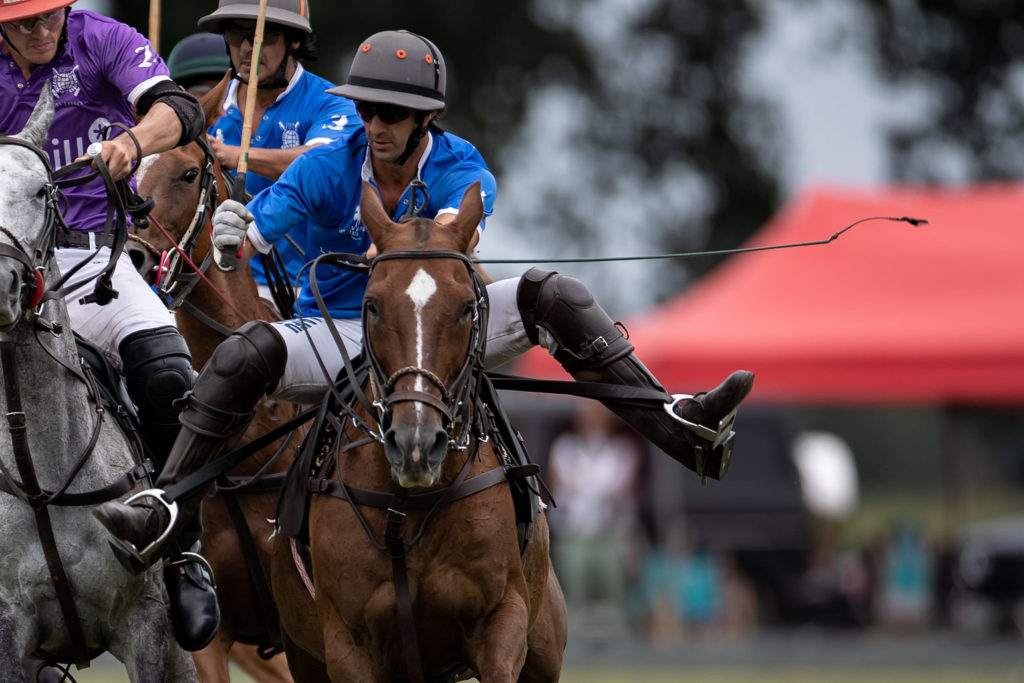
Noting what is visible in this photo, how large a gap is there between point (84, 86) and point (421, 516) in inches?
80.3

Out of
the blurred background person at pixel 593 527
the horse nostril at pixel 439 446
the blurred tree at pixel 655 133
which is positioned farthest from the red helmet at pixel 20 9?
the blurred tree at pixel 655 133

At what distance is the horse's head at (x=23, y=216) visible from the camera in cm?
517

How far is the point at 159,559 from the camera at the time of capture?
19.4 ft

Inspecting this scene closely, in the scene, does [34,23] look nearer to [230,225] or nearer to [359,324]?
[230,225]

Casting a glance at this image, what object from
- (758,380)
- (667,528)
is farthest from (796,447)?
(758,380)

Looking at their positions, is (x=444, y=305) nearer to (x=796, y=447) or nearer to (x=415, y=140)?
(x=415, y=140)

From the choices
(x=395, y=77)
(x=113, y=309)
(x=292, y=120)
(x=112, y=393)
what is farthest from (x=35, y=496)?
(x=292, y=120)

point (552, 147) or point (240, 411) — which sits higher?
point (240, 411)

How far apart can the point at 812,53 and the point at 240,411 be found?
93.0 feet

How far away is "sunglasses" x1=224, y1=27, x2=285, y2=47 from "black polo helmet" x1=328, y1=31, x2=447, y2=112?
5.06ft

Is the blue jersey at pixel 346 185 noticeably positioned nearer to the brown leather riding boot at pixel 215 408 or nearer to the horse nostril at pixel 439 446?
the brown leather riding boot at pixel 215 408

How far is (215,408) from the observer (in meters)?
5.97

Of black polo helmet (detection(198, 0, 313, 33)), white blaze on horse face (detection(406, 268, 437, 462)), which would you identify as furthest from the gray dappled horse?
black polo helmet (detection(198, 0, 313, 33))

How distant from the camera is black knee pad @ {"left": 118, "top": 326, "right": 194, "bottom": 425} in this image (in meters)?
6.17
